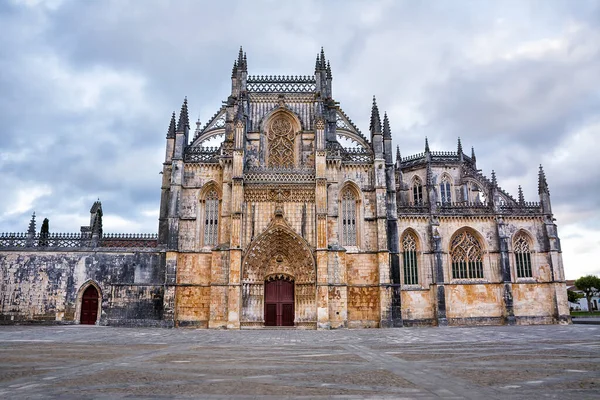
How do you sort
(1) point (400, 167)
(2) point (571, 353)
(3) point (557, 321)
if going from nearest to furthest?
1. (2) point (571, 353)
2. (3) point (557, 321)
3. (1) point (400, 167)

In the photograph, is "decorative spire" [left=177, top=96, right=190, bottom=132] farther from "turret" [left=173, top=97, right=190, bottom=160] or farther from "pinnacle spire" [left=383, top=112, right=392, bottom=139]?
"pinnacle spire" [left=383, top=112, right=392, bottom=139]

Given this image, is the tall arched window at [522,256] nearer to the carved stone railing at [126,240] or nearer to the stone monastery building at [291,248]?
the stone monastery building at [291,248]

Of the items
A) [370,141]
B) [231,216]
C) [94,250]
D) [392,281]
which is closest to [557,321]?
[392,281]

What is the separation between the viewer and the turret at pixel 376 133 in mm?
33688

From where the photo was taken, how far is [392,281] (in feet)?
104

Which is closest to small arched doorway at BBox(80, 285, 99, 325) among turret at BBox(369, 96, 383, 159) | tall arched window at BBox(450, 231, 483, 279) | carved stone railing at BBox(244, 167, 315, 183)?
carved stone railing at BBox(244, 167, 315, 183)

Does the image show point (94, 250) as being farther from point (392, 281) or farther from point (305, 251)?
point (392, 281)

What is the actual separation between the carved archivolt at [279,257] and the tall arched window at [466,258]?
43.2ft

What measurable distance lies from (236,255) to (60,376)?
21.0 m

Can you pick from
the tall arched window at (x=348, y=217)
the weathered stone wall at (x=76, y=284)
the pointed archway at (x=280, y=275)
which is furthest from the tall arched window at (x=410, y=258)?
the weathered stone wall at (x=76, y=284)

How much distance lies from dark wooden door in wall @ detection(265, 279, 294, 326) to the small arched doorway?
12.5 meters

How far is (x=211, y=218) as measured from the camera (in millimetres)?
32938

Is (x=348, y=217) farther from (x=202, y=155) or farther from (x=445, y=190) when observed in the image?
(x=445, y=190)

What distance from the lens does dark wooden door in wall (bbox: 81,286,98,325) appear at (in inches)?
1222
